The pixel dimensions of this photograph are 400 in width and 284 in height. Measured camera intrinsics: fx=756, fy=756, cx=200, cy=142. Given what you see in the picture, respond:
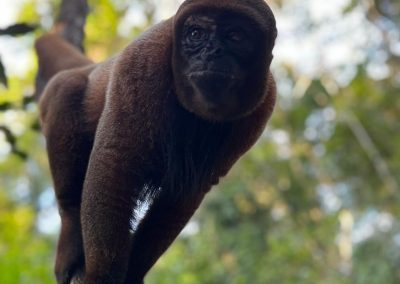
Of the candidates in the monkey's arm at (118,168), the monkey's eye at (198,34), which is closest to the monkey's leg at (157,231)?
the monkey's arm at (118,168)

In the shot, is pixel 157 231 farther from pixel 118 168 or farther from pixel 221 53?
pixel 221 53

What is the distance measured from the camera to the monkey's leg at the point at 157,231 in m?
4.76

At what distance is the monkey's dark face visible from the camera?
4375 millimetres

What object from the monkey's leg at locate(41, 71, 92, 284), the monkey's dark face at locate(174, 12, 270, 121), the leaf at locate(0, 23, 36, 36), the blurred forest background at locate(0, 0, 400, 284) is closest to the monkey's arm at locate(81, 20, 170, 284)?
the monkey's dark face at locate(174, 12, 270, 121)

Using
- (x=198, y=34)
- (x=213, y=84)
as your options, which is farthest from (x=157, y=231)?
(x=198, y=34)

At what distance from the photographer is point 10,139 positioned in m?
5.96

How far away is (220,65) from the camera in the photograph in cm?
436

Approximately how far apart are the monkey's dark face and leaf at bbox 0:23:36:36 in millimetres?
1104

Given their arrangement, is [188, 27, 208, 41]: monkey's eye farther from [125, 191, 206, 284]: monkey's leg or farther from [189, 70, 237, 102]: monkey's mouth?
[125, 191, 206, 284]: monkey's leg

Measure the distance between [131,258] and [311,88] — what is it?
40.9 ft

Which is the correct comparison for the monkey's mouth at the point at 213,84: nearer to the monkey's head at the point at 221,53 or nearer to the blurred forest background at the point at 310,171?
the monkey's head at the point at 221,53

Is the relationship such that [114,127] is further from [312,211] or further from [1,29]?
[312,211]

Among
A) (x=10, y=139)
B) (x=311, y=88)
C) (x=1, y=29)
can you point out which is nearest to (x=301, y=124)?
(x=311, y=88)

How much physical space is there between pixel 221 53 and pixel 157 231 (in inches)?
47.9
